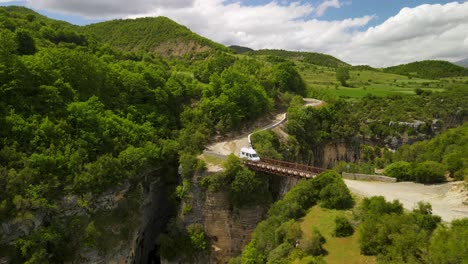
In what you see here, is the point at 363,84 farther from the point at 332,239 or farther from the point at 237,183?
the point at 332,239

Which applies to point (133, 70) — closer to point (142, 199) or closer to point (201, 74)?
point (201, 74)

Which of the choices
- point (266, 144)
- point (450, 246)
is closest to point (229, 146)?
point (266, 144)

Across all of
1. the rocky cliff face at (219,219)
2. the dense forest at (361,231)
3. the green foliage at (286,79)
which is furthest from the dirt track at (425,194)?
the green foliage at (286,79)

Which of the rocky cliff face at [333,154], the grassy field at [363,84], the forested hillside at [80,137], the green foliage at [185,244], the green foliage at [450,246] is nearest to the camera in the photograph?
the green foliage at [450,246]

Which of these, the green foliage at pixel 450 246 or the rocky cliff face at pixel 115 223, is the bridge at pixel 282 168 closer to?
the rocky cliff face at pixel 115 223

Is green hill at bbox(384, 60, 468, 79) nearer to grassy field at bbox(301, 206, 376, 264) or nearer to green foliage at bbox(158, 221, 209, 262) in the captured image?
green foliage at bbox(158, 221, 209, 262)

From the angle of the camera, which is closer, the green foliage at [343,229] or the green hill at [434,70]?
the green foliage at [343,229]
